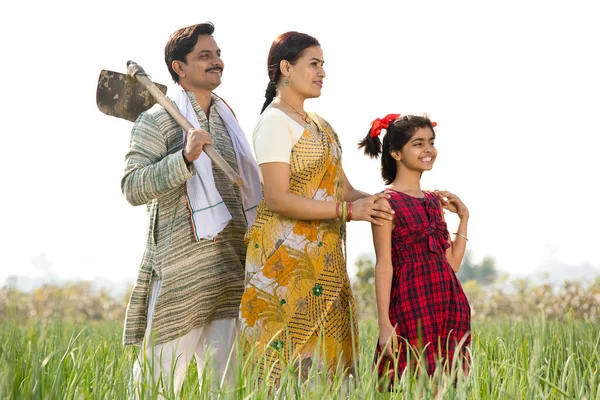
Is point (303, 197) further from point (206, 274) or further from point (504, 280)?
point (504, 280)

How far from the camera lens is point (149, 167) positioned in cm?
309

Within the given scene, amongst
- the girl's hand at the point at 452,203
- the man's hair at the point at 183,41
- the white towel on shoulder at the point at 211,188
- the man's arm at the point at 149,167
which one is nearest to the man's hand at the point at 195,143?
the man's arm at the point at 149,167

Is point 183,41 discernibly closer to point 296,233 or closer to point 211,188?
point 211,188

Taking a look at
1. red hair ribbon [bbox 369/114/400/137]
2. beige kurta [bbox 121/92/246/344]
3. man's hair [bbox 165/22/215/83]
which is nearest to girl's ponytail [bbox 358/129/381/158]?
red hair ribbon [bbox 369/114/400/137]

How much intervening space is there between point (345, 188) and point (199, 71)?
0.80m

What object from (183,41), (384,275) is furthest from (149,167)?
(384,275)

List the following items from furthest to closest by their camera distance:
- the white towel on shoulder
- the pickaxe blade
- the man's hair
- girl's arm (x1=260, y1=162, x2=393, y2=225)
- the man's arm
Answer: the pickaxe blade, the man's hair, the white towel on shoulder, the man's arm, girl's arm (x1=260, y1=162, x2=393, y2=225)

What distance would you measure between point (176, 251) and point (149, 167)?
375 mm

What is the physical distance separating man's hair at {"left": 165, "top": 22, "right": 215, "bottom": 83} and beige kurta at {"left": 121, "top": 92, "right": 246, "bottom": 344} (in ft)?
0.59

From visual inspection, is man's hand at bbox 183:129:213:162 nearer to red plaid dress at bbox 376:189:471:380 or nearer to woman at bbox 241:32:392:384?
woman at bbox 241:32:392:384

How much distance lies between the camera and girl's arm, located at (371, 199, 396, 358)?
2.83 meters

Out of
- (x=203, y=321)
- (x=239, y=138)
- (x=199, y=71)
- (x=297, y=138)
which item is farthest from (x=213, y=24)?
(x=203, y=321)

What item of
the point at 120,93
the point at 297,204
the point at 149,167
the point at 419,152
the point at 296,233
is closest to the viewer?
the point at 297,204

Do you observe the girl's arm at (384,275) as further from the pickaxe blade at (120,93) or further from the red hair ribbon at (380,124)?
the pickaxe blade at (120,93)
